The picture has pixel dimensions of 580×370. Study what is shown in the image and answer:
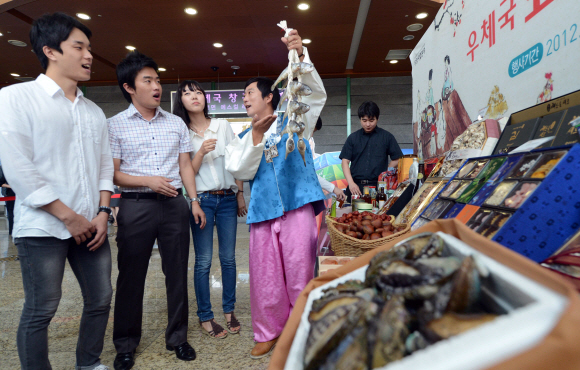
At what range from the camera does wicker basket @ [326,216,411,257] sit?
1202 millimetres

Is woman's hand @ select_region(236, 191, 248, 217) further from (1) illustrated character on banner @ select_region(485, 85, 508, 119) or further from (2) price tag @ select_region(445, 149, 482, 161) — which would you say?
(1) illustrated character on banner @ select_region(485, 85, 508, 119)

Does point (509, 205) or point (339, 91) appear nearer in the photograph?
point (509, 205)

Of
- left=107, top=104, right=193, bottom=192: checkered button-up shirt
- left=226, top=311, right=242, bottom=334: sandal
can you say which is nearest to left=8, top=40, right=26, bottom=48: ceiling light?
left=107, top=104, right=193, bottom=192: checkered button-up shirt

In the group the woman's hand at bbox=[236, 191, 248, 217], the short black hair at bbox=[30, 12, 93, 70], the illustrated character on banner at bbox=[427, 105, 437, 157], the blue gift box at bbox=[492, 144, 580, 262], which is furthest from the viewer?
the illustrated character on banner at bbox=[427, 105, 437, 157]

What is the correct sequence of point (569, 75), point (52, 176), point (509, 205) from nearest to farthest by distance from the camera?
point (509, 205), point (569, 75), point (52, 176)

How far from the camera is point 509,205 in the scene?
77 centimetres

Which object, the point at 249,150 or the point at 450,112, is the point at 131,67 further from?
the point at 450,112

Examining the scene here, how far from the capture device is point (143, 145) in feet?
5.72

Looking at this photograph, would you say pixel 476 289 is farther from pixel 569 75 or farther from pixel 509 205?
pixel 569 75

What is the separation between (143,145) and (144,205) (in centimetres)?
31

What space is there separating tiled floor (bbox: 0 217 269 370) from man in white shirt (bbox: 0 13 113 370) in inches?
16.0

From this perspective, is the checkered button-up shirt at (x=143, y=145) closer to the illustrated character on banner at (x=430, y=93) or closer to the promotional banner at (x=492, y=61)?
the promotional banner at (x=492, y=61)

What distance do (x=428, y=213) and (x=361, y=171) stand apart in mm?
2144

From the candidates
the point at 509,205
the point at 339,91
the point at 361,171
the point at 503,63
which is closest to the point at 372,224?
the point at 509,205
